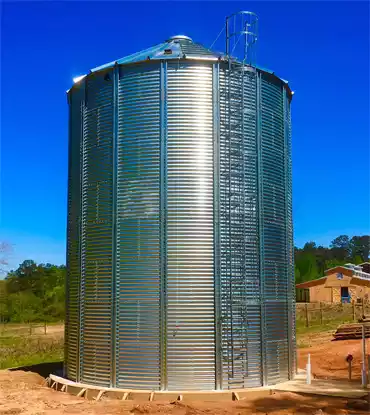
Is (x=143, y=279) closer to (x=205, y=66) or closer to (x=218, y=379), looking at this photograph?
(x=218, y=379)

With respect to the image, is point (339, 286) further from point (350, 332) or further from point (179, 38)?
point (179, 38)

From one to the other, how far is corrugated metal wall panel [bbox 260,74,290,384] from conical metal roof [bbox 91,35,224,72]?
229cm

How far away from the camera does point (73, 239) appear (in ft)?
58.7

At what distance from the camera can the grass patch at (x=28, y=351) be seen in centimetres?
2579

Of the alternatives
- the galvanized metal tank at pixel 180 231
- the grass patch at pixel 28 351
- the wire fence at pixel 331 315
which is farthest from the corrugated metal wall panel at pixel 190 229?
the wire fence at pixel 331 315

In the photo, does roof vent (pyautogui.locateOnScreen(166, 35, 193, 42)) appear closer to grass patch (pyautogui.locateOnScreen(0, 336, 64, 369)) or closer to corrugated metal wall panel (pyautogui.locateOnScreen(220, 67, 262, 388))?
corrugated metal wall panel (pyautogui.locateOnScreen(220, 67, 262, 388))

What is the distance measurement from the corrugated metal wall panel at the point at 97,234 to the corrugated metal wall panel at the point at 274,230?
4999mm

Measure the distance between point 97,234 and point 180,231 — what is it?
9.62ft

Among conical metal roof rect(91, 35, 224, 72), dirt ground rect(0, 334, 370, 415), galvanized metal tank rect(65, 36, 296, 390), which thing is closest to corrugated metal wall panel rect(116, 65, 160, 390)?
galvanized metal tank rect(65, 36, 296, 390)

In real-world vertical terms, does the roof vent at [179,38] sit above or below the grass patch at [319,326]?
above

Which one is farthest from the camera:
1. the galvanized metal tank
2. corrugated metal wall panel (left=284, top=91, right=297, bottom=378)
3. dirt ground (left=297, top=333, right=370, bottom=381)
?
dirt ground (left=297, top=333, right=370, bottom=381)

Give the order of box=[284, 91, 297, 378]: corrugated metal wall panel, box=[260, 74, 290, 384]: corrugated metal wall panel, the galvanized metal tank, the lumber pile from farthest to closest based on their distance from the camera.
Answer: the lumber pile
box=[284, 91, 297, 378]: corrugated metal wall panel
box=[260, 74, 290, 384]: corrugated metal wall panel
the galvanized metal tank

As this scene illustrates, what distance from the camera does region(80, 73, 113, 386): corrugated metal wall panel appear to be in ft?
52.0

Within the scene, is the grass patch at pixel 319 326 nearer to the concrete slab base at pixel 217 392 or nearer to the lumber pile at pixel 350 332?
the lumber pile at pixel 350 332
